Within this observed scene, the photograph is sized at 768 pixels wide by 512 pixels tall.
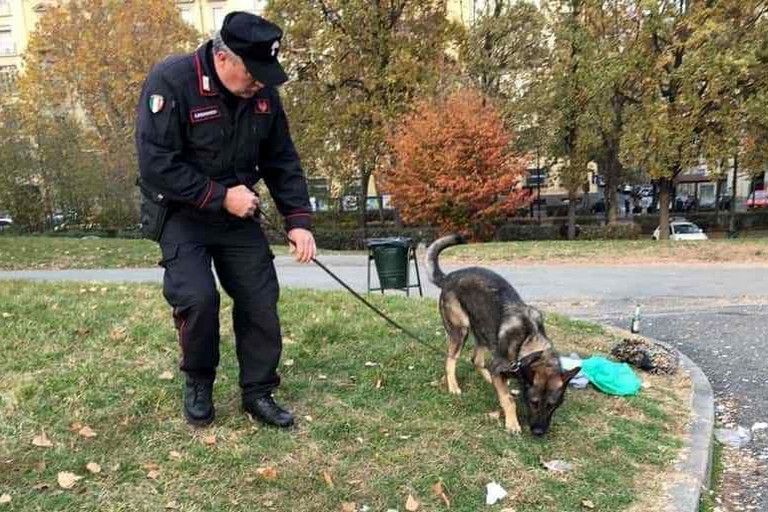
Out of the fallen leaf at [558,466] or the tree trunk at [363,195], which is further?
the tree trunk at [363,195]

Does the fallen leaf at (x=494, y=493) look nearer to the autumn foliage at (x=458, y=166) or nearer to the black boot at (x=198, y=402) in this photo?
the black boot at (x=198, y=402)

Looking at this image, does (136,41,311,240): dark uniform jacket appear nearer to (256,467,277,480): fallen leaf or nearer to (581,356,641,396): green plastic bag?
(256,467,277,480): fallen leaf

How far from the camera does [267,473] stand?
3.03 metres

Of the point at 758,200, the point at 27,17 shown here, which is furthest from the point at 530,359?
the point at 27,17

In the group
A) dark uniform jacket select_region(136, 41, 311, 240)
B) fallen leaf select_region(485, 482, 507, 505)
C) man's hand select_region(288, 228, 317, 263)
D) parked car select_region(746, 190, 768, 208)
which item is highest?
dark uniform jacket select_region(136, 41, 311, 240)

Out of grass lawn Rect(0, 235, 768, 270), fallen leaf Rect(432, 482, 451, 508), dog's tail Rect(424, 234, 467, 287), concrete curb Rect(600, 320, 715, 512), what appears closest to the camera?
fallen leaf Rect(432, 482, 451, 508)

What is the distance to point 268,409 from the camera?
351cm

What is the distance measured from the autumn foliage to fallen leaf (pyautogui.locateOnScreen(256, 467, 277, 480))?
51.5 feet

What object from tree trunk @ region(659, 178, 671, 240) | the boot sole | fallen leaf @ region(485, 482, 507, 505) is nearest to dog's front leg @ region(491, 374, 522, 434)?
fallen leaf @ region(485, 482, 507, 505)

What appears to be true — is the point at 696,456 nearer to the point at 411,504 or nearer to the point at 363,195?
the point at 411,504

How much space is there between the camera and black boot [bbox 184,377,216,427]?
3404 millimetres

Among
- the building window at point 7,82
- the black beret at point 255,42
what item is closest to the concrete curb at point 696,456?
the black beret at point 255,42

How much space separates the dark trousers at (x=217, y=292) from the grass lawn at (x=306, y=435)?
0.39 metres

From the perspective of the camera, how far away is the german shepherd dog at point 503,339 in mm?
3586
